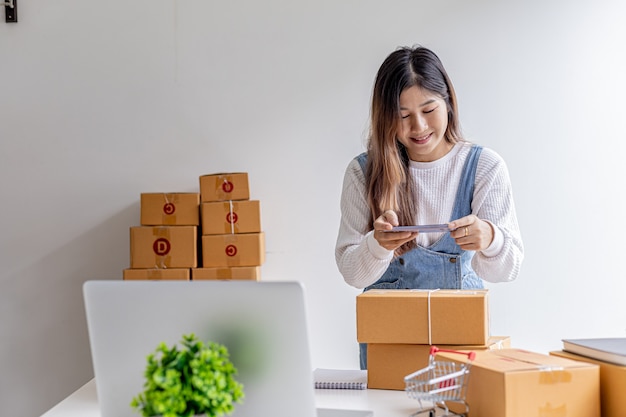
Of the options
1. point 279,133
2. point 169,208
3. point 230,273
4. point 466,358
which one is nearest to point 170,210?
point 169,208

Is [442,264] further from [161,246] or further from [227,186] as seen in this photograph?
[161,246]

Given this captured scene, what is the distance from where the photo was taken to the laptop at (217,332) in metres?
1.06

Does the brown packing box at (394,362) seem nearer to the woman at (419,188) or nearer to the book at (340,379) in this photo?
the book at (340,379)

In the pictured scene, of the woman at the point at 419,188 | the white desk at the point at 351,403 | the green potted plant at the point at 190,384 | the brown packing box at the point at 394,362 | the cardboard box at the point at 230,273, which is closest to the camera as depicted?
the green potted plant at the point at 190,384

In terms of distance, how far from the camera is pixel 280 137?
Result: 3.33m

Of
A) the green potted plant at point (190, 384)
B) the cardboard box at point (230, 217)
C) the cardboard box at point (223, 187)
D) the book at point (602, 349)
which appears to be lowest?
the book at point (602, 349)

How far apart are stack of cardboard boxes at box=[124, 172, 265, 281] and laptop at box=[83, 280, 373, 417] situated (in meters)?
1.86

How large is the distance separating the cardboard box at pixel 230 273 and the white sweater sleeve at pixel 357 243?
3.18 ft

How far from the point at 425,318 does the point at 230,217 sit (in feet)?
5.29

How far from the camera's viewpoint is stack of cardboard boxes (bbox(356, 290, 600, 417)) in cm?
125

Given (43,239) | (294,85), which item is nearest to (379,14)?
(294,85)

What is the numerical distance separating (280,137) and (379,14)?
0.69 m

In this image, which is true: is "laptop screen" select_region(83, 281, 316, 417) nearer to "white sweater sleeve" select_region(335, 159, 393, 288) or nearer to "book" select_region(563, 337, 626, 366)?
"book" select_region(563, 337, 626, 366)

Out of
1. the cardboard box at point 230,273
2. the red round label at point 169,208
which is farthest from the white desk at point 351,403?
the red round label at point 169,208
